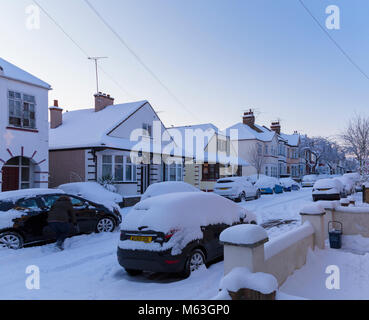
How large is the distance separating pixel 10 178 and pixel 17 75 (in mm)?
4885

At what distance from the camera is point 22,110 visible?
15.0 metres

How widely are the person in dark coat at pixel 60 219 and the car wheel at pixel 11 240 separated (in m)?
0.89

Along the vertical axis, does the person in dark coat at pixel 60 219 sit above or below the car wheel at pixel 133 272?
above

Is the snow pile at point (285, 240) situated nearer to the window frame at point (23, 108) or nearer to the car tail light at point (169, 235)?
the car tail light at point (169, 235)

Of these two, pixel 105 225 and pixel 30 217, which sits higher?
pixel 30 217

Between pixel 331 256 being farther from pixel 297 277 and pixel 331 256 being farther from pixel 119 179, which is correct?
pixel 119 179

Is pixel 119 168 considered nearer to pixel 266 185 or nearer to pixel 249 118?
pixel 266 185

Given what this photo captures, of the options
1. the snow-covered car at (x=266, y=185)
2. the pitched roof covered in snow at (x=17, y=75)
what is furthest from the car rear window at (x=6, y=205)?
the snow-covered car at (x=266, y=185)

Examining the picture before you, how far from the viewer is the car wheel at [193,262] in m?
6.14

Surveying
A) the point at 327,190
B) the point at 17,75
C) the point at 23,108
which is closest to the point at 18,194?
the point at 23,108

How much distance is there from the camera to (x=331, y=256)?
8.20 meters

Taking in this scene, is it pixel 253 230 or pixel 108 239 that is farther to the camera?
pixel 108 239

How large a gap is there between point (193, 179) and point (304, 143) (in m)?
43.4
